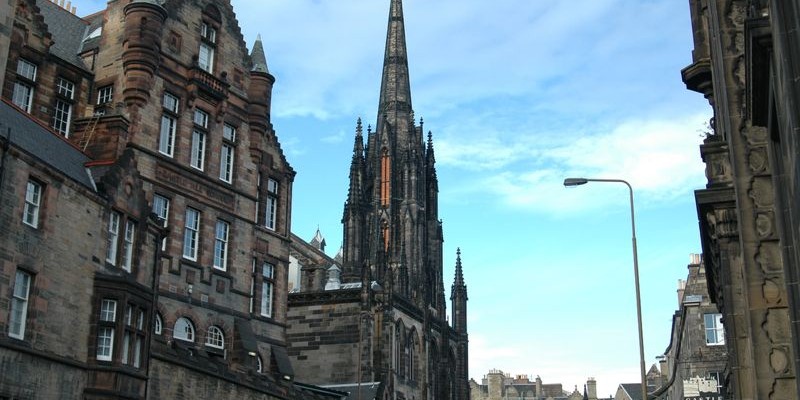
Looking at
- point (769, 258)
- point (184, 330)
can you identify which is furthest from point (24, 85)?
point (769, 258)

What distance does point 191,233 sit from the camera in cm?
3644

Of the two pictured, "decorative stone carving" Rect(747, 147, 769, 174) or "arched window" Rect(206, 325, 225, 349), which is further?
"arched window" Rect(206, 325, 225, 349)

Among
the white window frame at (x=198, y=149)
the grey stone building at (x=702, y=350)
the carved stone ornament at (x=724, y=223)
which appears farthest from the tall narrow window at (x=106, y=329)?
the grey stone building at (x=702, y=350)

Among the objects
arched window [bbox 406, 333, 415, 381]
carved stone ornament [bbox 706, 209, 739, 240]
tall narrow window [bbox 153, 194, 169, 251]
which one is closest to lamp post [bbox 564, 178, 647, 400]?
carved stone ornament [bbox 706, 209, 739, 240]

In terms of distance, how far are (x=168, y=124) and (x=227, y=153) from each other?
11.8 ft

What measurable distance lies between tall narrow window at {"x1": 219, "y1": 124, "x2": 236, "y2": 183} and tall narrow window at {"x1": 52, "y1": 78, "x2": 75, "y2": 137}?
623 cm

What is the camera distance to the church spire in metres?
92.8

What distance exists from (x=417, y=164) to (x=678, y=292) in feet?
88.0

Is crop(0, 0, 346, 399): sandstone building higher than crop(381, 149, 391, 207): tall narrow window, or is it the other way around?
crop(381, 149, 391, 207): tall narrow window

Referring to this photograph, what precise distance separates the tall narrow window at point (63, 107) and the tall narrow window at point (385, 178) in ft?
170

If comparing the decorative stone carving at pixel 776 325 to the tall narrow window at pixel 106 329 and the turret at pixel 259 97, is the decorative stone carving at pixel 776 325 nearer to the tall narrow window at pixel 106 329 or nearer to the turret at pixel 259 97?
the tall narrow window at pixel 106 329

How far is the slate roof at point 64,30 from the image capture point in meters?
36.8

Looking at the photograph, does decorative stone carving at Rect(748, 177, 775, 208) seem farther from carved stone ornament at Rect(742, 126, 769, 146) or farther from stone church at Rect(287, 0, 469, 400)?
stone church at Rect(287, 0, 469, 400)

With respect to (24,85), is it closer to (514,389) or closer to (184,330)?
(184,330)
